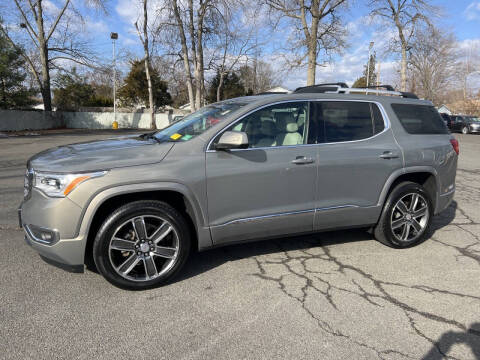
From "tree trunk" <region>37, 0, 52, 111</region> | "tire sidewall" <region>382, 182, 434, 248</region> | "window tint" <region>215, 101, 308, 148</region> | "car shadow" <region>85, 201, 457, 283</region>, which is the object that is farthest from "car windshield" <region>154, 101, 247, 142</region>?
"tree trunk" <region>37, 0, 52, 111</region>

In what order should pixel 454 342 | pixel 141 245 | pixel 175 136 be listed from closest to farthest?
pixel 454 342 < pixel 141 245 < pixel 175 136

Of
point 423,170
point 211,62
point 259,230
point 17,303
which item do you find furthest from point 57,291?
point 211,62

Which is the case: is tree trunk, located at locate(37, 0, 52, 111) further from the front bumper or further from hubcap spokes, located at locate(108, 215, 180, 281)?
hubcap spokes, located at locate(108, 215, 180, 281)

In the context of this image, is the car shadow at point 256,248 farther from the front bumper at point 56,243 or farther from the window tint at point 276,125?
the window tint at point 276,125

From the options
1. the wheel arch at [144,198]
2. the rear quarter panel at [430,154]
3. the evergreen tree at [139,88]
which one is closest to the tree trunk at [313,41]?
the rear quarter panel at [430,154]

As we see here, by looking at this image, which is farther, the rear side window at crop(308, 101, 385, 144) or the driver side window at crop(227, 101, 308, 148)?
the rear side window at crop(308, 101, 385, 144)

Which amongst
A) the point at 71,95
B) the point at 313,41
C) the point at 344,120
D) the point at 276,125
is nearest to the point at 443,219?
the point at 344,120

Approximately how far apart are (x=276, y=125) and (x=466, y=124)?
3336 centimetres

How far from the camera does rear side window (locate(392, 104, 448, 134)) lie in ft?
14.3

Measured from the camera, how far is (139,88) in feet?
142

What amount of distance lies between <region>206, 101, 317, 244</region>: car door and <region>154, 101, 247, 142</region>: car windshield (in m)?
0.25

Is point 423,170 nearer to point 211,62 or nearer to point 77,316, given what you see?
point 77,316

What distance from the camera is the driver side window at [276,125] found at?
143 inches

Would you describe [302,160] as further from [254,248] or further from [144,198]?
[144,198]
